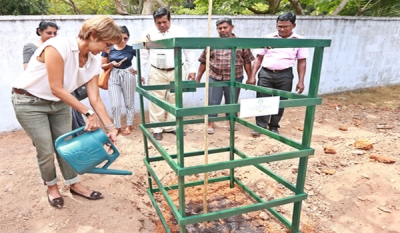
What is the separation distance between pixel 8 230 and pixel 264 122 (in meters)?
3.11

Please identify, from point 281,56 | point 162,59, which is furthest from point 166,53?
point 281,56

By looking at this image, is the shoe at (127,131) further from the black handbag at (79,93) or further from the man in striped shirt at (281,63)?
the man in striped shirt at (281,63)

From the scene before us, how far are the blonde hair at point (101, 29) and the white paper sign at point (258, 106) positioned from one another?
93 centimetres

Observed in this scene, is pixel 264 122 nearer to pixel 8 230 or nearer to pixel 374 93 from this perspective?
pixel 8 230

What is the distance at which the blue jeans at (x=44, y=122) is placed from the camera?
1877 millimetres

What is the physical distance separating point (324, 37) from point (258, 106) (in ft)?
17.3

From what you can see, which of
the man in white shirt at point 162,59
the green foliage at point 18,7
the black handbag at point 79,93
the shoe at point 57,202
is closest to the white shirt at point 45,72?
the black handbag at point 79,93

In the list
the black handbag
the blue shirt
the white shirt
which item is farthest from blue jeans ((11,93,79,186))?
the blue shirt

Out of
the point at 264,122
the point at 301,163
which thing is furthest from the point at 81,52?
the point at 264,122

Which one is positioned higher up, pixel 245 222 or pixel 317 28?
pixel 317 28

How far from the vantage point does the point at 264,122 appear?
3908 mm

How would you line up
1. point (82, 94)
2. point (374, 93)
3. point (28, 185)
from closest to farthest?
1. point (28, 185)
2. point (82, 94)
3. point (374, 93)

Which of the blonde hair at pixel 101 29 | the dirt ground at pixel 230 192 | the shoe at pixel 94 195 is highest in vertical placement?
the blonde hair at pixel 101 29

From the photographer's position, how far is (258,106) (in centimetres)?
153
